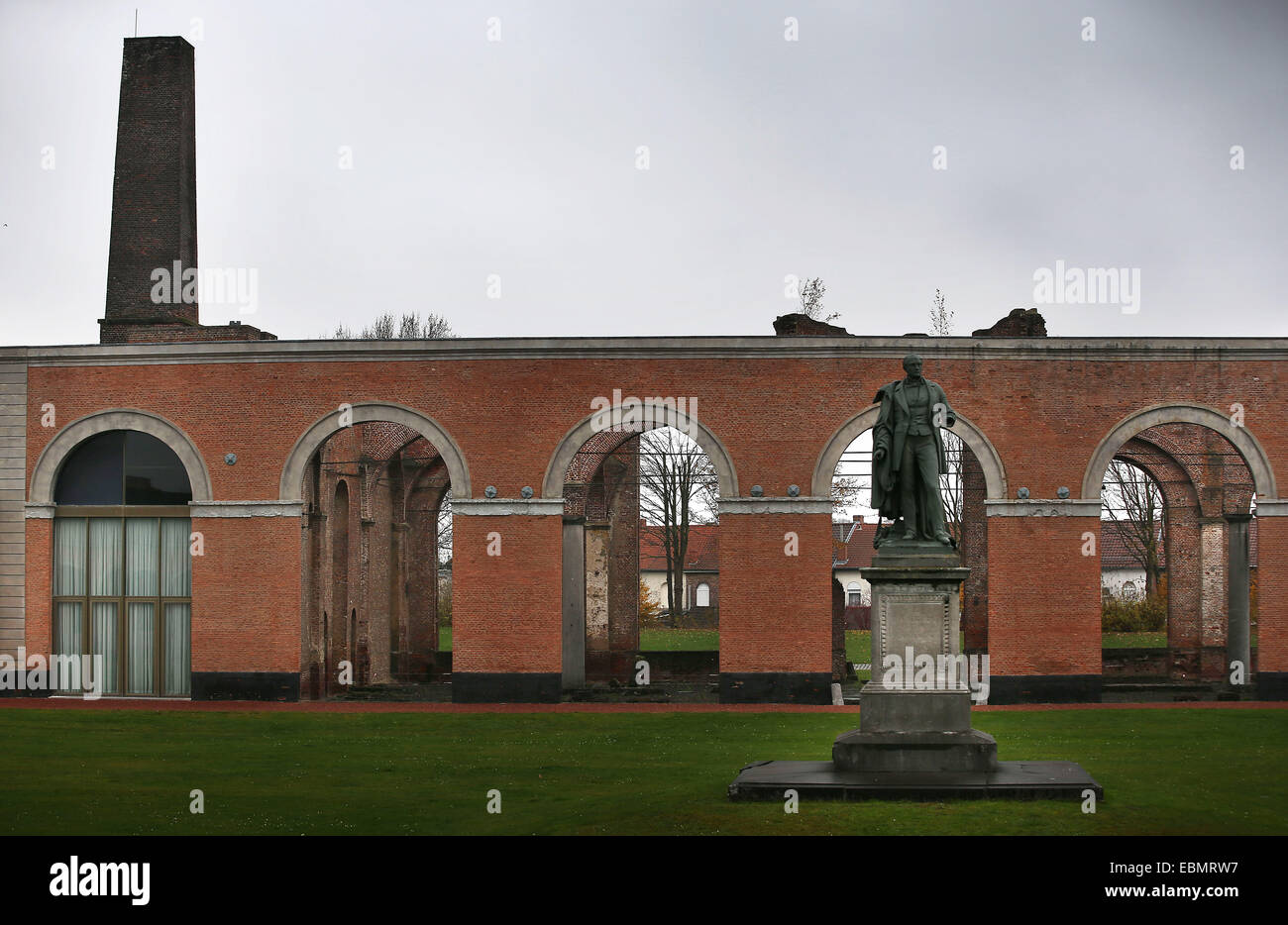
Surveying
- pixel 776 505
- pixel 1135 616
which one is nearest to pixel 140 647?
pixel 776 505

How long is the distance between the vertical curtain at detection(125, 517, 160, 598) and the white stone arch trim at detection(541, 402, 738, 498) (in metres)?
7.10

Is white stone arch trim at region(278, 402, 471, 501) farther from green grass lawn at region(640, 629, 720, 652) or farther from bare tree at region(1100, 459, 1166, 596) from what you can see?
bare tree at region(1100, 459, 1166, 596)

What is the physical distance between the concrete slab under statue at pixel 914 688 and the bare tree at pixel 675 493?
31.3 m

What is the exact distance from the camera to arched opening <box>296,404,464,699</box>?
25703 millimetres

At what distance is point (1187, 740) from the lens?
60.2ft

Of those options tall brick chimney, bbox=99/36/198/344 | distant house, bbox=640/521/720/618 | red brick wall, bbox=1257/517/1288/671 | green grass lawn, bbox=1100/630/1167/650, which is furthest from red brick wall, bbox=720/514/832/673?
distant house, bbox=640/521/720/618

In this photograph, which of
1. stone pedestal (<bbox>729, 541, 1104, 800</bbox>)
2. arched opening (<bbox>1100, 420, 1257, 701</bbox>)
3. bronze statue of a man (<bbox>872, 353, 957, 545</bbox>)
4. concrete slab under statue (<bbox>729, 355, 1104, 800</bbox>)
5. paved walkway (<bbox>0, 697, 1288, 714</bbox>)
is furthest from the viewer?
arched opening (<bbox>1100, 420, 1257, 701</bbox>)

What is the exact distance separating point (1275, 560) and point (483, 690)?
13654 mm

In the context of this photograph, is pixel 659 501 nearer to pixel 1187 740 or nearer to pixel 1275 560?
pixel 1275 560

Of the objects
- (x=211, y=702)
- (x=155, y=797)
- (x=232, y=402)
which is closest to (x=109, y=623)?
(x=211, y=702)

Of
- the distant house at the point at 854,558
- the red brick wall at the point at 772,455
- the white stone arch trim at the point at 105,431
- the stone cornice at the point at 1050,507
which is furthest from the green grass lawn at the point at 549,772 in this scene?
the distant house at the point at 854,558

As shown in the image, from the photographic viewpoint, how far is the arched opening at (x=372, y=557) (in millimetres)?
25703

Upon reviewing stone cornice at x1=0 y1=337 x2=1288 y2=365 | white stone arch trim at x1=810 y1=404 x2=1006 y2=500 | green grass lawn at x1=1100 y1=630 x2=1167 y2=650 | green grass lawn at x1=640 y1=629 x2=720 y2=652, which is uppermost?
stone cornice at x1=0 y1=337 x2=1288 y2=365

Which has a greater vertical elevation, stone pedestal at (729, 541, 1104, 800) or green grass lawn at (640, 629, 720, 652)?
stone pedestal at (729, 541, 1104, 800)
